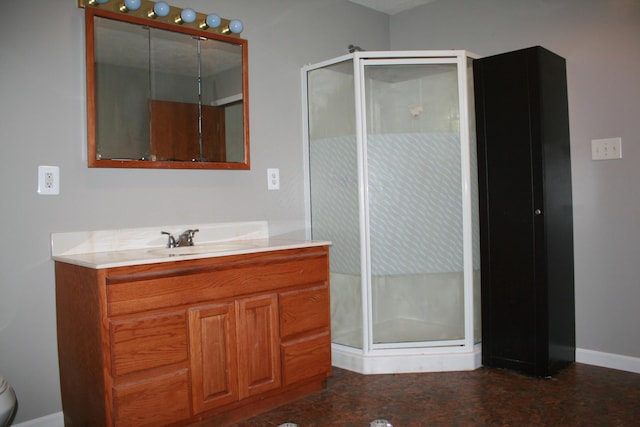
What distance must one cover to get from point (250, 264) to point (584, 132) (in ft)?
6.44

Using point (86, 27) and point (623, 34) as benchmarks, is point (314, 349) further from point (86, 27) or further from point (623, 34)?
point (623, 34)

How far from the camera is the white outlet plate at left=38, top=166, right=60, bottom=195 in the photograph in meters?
2.16

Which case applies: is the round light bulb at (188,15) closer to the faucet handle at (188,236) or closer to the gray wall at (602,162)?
the faucet handle at (188,236)

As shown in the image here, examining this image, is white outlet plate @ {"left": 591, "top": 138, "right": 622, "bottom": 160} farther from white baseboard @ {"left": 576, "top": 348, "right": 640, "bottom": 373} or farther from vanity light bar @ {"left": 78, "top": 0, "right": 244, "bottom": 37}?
vanity light bar @ {"left": 78, "top": 0, "right": 244, "bottom": 37}

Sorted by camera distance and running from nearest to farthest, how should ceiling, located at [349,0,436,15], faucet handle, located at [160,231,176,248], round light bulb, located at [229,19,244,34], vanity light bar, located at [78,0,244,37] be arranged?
vanity light bar, located at [78,0,244,37], faucet handle, located at [160,231,176,248], round light bulb, located at [229,19,244,34], ceiling, located at [349,0,436,15]

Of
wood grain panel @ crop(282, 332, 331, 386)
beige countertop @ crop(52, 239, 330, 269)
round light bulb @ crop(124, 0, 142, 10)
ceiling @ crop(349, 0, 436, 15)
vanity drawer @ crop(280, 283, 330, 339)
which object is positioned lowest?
wood grain panel @ crop(282, 332, 331, 386)

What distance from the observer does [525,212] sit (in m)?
2.72

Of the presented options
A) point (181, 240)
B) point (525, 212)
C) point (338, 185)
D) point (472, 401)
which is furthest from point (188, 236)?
point (525, 212)

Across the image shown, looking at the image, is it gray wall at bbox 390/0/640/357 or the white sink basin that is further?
gray wall at bbox 390/0/640/357

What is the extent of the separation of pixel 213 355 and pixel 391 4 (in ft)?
8.55

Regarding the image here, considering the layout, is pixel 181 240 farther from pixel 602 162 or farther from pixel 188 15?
pixel 602 162

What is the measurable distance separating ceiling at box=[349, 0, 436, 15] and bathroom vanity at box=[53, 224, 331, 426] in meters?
1.87

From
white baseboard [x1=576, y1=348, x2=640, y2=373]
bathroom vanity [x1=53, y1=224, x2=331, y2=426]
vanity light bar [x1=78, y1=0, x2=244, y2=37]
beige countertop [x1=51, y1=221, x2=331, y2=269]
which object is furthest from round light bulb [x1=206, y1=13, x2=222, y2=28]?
white baseboard [x1=576, y1=348, x2=640, y2=373]

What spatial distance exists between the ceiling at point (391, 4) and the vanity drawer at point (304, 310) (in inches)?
79.0
